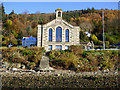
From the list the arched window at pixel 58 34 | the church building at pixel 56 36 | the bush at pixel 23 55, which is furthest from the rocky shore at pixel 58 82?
the arched window at pixel 58 34

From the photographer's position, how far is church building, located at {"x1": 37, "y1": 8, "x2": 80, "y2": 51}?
2541cm

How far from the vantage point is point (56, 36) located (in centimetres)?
2559

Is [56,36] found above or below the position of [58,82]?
above

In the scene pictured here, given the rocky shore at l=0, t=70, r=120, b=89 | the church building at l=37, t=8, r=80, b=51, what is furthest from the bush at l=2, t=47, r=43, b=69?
the rocky shore at l=0, t=70, r=120, b=89

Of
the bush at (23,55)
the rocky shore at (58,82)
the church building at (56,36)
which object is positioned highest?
the church building at (56,36)

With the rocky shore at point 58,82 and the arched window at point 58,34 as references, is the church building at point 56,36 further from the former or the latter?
the rocky shore at point 58,82

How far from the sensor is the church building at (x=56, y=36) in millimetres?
25406

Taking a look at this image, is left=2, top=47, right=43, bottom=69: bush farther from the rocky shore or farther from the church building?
the rocky shore

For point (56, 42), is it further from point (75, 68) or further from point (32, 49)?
point (75, 68)

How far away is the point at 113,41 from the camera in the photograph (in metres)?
40.1

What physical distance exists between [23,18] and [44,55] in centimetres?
4251

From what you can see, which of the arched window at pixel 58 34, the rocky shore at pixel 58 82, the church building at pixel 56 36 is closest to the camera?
the rocky shore at pixel 58 82

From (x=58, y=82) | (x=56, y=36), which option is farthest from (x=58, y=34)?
(x=58, y=82)

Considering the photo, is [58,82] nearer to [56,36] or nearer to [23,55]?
[23,55]
